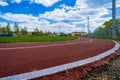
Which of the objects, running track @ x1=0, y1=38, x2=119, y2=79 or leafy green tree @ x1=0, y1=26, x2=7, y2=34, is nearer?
running track @ x1=0, y1=38, x2=119, y2=79

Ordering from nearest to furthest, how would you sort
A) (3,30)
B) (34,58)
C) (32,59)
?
(32,59) → (34,58) → (3,30)

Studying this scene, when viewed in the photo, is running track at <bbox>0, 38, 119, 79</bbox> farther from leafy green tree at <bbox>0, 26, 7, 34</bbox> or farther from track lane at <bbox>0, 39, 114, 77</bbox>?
leafy green tree at <bbox>0, 26, 7, 34</bbox>

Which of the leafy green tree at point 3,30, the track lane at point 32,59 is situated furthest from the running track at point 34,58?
the leafy green tree at point 3,30

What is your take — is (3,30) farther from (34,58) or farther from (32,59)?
(32,59)

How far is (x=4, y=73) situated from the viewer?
3883mm

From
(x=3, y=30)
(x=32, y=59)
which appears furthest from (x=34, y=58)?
(x=3, y=30)

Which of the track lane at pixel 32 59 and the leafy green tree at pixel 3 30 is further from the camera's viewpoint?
the leafy green tree at pixel 3 30

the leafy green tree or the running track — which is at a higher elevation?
the leafy green tree

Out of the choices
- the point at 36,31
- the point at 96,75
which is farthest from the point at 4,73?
the point at 36,31

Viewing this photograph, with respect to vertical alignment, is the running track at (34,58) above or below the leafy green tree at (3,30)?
below

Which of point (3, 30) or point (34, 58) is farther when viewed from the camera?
point (3, 30)

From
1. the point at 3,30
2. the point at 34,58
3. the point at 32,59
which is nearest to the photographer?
the point at 32,59

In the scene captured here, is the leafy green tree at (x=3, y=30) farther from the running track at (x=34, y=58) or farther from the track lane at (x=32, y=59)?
the track lane at (x=32, y=59)

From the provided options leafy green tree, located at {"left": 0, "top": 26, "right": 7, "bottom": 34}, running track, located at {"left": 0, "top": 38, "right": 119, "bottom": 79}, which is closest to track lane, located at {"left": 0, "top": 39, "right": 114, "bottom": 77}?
running track, located at {"left": 0, "top": 38, "right": 119, "bottom": 79}
